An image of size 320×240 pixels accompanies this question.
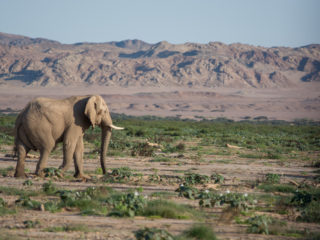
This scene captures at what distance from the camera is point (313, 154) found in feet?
85.5

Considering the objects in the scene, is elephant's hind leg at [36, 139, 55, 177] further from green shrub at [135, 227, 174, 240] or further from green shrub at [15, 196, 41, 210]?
green shrub at [135, 227, 174, 240]

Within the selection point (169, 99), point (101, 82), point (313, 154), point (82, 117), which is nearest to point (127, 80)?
point (101, 82)

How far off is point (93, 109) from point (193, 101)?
4559 inches

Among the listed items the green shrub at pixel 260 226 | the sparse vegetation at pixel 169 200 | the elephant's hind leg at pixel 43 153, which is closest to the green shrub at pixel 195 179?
the sparse vegetation at pixel 169 200

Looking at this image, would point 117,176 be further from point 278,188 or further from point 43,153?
point 278,188

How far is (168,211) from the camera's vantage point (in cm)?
898

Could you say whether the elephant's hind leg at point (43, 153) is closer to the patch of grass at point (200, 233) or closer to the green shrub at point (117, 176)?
the green shrub at point (117, 176)

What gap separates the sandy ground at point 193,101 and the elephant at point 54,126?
309ft

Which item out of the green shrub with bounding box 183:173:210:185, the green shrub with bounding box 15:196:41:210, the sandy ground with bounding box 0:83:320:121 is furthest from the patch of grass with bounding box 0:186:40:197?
the sandy ground with bounding box 0:83:320:121

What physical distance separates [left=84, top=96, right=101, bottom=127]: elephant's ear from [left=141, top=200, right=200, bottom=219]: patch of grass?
4.53 metres

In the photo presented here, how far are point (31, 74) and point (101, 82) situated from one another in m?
22.7

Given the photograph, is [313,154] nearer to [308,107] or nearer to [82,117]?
[82,117]

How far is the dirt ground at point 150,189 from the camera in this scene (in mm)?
7764

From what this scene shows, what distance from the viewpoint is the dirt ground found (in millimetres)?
7764
